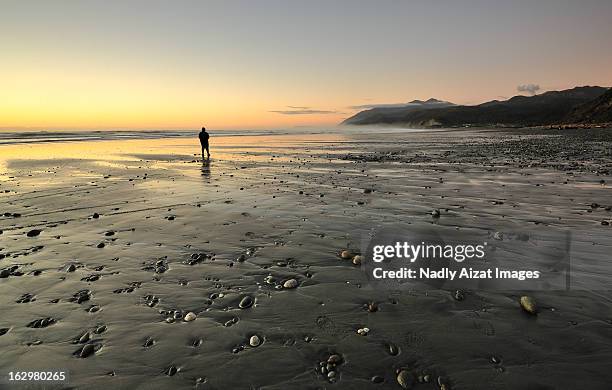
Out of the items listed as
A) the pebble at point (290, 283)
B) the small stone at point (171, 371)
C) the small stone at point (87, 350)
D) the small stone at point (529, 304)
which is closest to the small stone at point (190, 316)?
the small stone at point (171, 371)

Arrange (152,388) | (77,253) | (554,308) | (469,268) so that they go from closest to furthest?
(152,388)
(554,308)
(469,268)
(77,253)

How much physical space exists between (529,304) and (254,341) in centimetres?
432

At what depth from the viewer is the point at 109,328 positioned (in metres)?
5.25

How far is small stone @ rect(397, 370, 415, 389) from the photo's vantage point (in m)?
3.89

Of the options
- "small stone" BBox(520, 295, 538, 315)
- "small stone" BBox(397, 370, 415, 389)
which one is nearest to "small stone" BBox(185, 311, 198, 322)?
"small stone" BBox(397, 370, 415, 389)

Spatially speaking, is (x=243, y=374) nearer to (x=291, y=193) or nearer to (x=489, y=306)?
(x=489, y=306)

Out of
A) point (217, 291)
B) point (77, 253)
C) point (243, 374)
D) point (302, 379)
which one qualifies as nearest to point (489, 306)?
point (302, 379)

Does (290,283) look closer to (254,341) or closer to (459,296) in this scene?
(254,341)

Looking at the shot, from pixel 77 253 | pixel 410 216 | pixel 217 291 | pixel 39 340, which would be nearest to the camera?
pixel 39 340

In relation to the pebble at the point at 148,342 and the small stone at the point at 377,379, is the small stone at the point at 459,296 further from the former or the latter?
the pebble at the point at 148,342

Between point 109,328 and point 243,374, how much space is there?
2.48 m

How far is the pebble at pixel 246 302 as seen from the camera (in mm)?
5844

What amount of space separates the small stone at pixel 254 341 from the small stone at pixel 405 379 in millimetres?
1923

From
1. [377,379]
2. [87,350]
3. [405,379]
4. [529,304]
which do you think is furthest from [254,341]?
[529,304]
